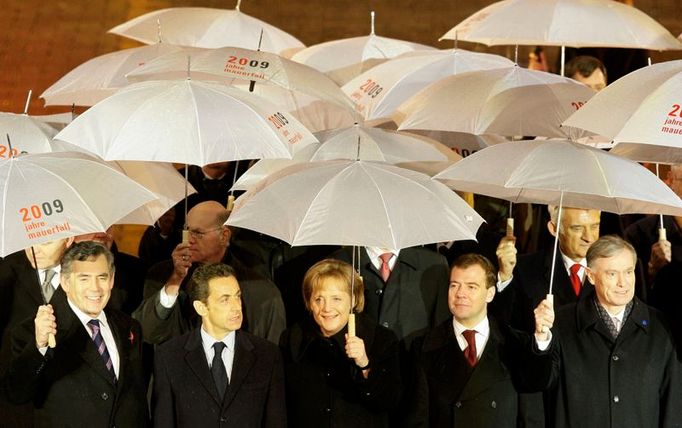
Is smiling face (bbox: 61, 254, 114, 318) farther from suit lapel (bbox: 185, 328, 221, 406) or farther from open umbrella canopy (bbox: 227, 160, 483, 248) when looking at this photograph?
open umbrella canopy (bbox: 227, 160, 483, 248)

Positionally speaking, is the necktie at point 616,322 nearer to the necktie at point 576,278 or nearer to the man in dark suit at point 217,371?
the necktie at point 576,278

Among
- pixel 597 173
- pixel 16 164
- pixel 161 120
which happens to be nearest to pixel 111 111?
pixel 161 120

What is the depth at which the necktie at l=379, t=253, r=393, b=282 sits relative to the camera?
6983 millimetres

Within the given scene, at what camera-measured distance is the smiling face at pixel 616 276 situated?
6281 millimetres

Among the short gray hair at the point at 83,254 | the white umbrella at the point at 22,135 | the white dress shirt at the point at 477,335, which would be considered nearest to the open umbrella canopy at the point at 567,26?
the white dress shirt at the point at 477,335

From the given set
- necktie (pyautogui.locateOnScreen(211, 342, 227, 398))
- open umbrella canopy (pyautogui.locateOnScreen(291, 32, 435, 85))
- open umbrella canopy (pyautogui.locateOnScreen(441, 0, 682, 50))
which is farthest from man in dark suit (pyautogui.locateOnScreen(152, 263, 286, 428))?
open umbrella canopy (pyautogui.locateOnScreen(291, 32, 435, 85))

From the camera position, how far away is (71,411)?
6.03 metres

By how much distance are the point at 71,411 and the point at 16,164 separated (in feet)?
3.36

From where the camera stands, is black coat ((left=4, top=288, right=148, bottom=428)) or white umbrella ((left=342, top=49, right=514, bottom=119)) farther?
white umbrella ((left=342, top=49, right=514, bottom=119))

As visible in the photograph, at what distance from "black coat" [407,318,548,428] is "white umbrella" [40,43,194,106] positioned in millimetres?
2676

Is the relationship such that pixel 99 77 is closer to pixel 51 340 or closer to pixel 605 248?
pixel 51 340

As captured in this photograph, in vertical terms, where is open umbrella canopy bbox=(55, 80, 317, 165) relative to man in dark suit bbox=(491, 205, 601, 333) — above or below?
above

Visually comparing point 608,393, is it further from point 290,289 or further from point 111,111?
point 111,111

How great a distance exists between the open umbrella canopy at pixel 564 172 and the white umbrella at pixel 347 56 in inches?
102
